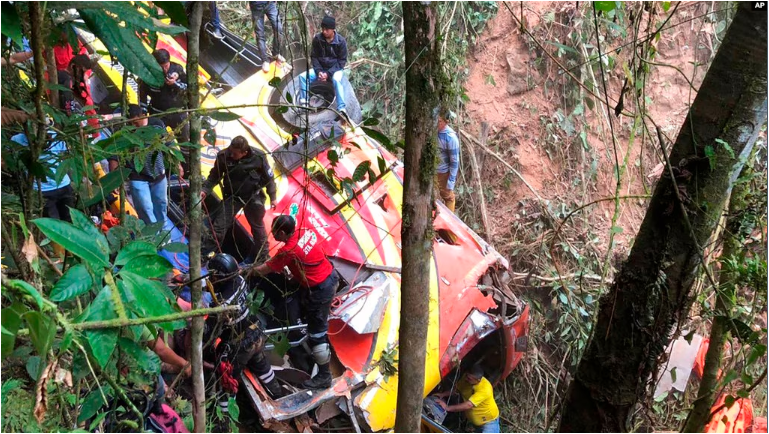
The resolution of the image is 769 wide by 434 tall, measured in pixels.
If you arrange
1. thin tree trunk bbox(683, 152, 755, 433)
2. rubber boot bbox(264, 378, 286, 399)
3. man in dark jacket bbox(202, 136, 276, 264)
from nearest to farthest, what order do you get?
1. thin tree trunk bbox(683, 152, 755, 433)
2. rubber boot bbox(264, 378, 286, 399)
3. man in dark jacket bbox(202, 136, 276, 264)

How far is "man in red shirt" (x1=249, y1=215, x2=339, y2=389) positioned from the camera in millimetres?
4285

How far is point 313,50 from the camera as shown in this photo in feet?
22.0

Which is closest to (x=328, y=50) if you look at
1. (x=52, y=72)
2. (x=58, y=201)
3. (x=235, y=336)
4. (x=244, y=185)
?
(x=244, y=185)

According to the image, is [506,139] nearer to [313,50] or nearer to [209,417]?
[313,50]

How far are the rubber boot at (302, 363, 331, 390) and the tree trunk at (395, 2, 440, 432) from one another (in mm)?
2583

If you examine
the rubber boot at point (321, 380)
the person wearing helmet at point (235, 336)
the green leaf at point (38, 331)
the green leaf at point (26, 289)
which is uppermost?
the green leaf at point (26, 289)

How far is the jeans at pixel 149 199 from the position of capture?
4984 mm

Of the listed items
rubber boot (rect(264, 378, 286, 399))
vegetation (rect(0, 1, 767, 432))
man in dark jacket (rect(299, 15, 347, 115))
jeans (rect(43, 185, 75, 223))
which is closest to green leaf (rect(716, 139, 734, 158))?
vegetation (rect(0, 1, 767, 432))

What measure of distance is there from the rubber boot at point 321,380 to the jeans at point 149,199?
6.07 feet

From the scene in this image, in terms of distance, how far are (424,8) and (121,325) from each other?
49.7 inches

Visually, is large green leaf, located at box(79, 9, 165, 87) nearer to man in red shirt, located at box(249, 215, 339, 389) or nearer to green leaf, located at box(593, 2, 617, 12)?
green leaf, located at box(593, 2, 617, 12)

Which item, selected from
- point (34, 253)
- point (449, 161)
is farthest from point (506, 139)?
point (34, 253)

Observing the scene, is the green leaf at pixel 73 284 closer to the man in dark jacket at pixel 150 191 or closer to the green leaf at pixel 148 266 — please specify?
the green leaf at pixel 148 266

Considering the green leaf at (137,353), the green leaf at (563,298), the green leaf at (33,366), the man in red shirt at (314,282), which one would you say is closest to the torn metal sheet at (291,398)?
the man in red shirt at (314,282)
